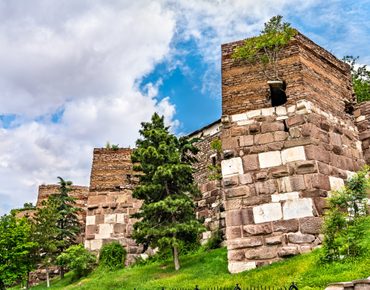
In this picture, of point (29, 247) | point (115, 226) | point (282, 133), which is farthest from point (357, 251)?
point (29, 247)

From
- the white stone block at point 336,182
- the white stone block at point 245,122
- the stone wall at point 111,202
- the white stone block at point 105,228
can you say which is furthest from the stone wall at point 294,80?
the white stone block at point 105,228

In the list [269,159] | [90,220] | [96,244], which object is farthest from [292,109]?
[90,220]

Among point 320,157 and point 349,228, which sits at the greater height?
point 320,157

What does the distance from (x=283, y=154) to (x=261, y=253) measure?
2.35m

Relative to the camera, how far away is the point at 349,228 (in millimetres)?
5996

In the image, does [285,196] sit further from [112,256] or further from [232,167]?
[112,256]

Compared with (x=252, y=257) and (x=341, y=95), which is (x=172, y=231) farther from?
(x=341, y=95)

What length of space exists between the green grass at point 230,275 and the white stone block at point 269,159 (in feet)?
7.09

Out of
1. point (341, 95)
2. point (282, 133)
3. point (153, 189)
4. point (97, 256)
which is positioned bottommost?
point (97, 256)

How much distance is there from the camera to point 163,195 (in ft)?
34.5

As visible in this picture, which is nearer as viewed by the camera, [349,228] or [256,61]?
[349,228]

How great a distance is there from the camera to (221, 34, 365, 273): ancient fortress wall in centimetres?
739

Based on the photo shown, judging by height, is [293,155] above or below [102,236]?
above

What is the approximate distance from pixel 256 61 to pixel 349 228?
530 centimetres
